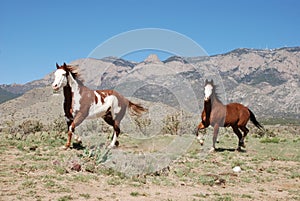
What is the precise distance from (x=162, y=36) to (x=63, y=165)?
5.53 meters

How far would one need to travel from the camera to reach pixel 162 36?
11.8 meters

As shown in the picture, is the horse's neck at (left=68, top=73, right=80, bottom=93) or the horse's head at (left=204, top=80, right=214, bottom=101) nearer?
the horse's neck at (left=68, top=73, right=80, bottom=93)

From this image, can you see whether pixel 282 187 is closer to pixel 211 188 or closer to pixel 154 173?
pixel 211 188

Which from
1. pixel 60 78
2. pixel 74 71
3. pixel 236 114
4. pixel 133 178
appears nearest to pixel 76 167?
pixel 133 178

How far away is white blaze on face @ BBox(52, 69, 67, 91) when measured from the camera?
10.7 m

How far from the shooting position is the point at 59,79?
10.8m

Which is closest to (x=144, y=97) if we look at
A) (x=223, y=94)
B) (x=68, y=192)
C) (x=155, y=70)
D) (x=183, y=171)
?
(x=155, y=70)

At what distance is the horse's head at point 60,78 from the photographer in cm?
1072

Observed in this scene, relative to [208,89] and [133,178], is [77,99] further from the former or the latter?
[208,89]

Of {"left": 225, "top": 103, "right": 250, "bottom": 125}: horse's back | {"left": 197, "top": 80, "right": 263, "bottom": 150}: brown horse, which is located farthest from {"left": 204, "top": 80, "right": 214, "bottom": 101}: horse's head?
{"left": 225, "top": 103, "right": 250, "bottom": 125}: horse's back

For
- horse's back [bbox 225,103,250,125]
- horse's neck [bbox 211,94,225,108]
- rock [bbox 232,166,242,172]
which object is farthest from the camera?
horse's back [bbox 225,103,250,125]

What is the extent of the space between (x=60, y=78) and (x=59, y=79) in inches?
2.0

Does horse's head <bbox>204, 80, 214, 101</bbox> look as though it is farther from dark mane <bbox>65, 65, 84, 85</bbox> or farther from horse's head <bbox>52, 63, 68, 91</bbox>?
horse's head <bbox>52, 63, 68, 91</bbox>

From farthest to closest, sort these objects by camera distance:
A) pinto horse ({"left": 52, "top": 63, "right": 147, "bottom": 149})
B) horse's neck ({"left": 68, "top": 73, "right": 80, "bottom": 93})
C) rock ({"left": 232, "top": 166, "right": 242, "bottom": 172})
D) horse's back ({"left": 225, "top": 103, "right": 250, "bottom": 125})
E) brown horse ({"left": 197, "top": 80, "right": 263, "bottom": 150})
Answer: horse's back ({"left": 225, "top": 103, "right": 250, "bottom": 125}), brown horse ({"left": 197, "top": 80, "right": 263, "bottom": 150}), horse's neck ({"left": 68, "top": 73, "right": 80, "bottom": 93}), pinto horse ({"left": 52, "top": 63, "right": 147, "bottom": 149}), rock ({"left": 232, "top": 166, "right": 242, "bottom": 172})
